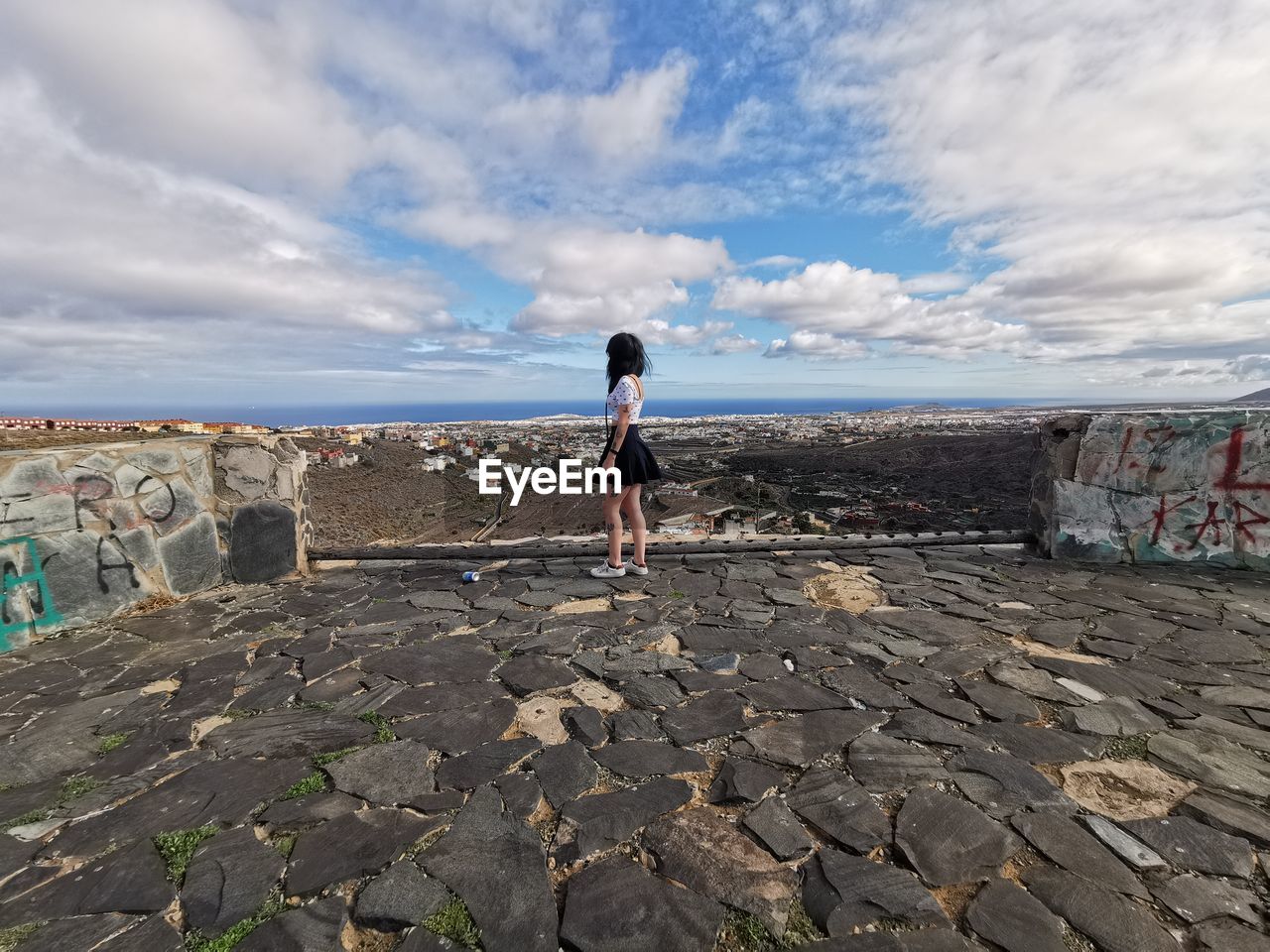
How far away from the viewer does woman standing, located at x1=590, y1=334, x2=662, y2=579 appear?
4.57 metres

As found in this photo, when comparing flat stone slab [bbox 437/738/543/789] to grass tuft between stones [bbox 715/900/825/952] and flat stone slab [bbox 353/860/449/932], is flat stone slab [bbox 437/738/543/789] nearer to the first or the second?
flat stone slab [bbox 353/860/449/932]

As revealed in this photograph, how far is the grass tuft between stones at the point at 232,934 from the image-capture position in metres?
1.48

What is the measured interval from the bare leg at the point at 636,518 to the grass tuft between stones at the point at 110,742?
3331mm

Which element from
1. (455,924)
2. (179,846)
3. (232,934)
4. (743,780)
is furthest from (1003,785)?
(179,846)

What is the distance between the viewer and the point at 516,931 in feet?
5.06

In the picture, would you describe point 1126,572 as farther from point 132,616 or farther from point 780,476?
point 780,476

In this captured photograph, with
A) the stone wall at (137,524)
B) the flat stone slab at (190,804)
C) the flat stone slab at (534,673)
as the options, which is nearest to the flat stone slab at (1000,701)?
the flat stone slab at (534,673)

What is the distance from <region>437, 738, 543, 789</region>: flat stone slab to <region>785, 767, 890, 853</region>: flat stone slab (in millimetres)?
1115

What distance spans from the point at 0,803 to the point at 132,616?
2185mm

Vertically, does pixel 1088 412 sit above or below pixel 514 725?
above

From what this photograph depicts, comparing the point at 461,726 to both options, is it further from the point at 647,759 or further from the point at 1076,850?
the point at 1076,850

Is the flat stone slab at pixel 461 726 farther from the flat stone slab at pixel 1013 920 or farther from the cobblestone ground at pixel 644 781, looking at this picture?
the flat stone slab at pixel 1013 920

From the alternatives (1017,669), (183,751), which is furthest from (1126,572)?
(183,751)

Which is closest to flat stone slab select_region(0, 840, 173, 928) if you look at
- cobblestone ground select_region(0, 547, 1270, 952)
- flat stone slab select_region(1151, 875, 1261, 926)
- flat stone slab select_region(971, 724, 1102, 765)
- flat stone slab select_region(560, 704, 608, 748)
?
cobblestone ground select_region(0, 547, 1270, 952)
